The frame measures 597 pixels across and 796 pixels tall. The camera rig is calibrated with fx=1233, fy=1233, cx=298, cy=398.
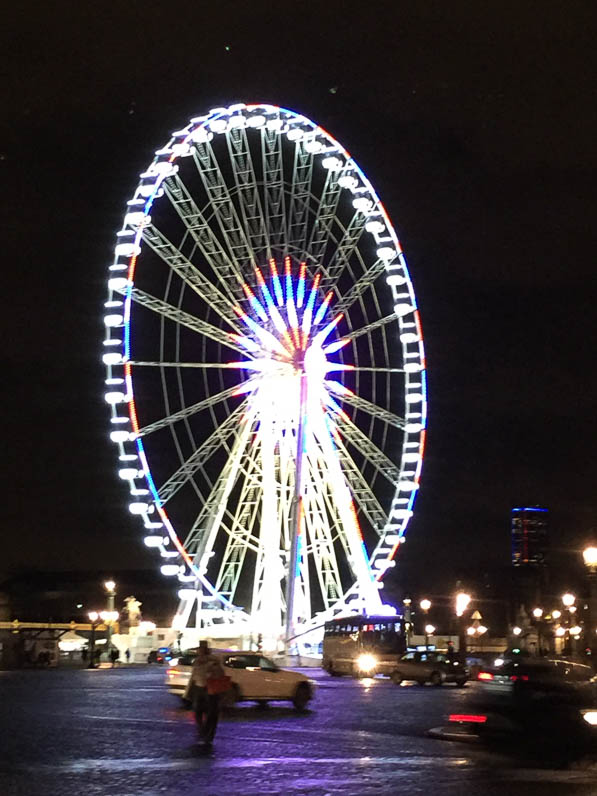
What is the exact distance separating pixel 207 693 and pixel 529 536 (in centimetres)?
5727

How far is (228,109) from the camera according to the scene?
1567 inches

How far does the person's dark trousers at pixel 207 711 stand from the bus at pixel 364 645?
30.9 metres

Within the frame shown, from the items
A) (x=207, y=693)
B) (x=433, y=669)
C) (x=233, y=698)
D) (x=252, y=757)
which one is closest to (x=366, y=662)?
(x=433, y=669)

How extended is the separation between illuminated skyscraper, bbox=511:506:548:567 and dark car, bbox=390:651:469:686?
25.4 meters

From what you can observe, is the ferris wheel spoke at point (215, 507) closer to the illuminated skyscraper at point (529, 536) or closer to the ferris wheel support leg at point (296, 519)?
the ferris wheel support leg at point (296, 519)

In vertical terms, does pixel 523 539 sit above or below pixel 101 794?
above

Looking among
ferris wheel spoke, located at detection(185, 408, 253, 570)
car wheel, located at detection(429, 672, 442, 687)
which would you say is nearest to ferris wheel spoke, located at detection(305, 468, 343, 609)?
ferris wheel spoke, located at detection(185, 408, 253, 570)

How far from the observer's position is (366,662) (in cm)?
4884

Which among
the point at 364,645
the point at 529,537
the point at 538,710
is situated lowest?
the point at 538,710

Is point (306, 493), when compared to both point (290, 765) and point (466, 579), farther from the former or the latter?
point (466, 579)

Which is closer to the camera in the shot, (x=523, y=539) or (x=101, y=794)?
(x=101, y=794)

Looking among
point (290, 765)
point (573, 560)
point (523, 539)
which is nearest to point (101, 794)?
point (290, 765)

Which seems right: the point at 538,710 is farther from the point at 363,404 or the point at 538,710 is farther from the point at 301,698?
the point at 363,404

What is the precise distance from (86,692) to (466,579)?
9641 centimetres
